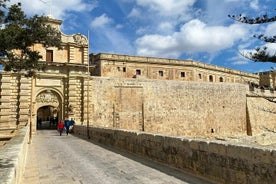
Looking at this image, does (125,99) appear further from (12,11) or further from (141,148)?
(12,11)

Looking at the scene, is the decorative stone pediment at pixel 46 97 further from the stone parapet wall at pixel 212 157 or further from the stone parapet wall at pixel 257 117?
the stone parapet wall at pixel 257 117

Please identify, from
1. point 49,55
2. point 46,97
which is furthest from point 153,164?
point 49,55

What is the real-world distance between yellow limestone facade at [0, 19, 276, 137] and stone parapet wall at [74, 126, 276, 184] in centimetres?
937

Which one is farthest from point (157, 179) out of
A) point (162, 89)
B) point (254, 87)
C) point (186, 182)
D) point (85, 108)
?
point (254, 87)

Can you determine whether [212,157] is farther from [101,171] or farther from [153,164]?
[101,171]

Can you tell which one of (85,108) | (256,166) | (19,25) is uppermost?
(19,25)

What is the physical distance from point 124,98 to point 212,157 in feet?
60.0

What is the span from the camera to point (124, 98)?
2334cm

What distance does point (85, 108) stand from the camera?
70.3 ft

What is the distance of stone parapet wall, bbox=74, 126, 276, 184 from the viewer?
4102mm

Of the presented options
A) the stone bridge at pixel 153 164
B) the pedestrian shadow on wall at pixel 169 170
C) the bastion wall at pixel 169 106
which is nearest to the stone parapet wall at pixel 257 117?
the bastion wall at pixel 169 106

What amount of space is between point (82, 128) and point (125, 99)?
6.80m

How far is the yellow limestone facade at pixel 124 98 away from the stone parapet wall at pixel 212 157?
9372 mm

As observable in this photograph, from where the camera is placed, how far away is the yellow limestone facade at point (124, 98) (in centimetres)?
1981
